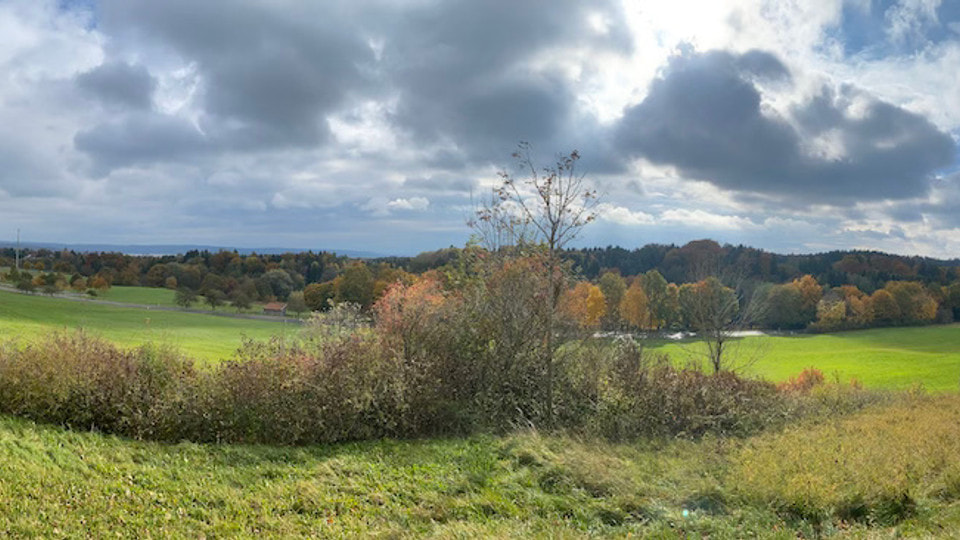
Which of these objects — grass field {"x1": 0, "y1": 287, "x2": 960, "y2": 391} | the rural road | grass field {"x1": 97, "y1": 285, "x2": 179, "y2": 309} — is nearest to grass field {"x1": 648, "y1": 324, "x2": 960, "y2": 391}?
grass field {"x1": 0, "y1": 287, "x2": 960, "y2": 391}

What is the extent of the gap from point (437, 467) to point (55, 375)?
5776mm

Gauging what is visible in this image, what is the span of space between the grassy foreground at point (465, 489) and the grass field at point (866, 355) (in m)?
15.8

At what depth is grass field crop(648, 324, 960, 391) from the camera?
27.9 metres

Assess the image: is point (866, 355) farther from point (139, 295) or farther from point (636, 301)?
point (139, 295)

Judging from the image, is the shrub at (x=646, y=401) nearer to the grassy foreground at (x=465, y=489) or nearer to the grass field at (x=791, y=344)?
the grassy foreground at (x=465, y=489)

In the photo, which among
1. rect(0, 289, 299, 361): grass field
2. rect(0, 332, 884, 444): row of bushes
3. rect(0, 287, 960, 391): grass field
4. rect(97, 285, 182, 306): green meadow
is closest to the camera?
rect(0, 332, 884, 444): row of bushes

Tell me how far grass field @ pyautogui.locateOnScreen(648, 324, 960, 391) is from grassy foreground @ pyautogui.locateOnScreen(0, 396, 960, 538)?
1582cm

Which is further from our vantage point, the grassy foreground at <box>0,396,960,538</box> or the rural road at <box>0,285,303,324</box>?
the rural road at <box>0,285,303,324</box>

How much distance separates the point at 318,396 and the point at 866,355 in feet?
137

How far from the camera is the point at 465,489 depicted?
21.5 ft

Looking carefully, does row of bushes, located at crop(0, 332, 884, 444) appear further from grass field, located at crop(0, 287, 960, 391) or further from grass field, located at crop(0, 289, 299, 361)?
grass field, located at crop(0, 289, 299, 361)

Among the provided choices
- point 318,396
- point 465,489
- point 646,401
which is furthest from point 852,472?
point 318,396

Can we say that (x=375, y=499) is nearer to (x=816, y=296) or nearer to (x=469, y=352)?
(x=469, y=352)

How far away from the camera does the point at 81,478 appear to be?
228 inches
